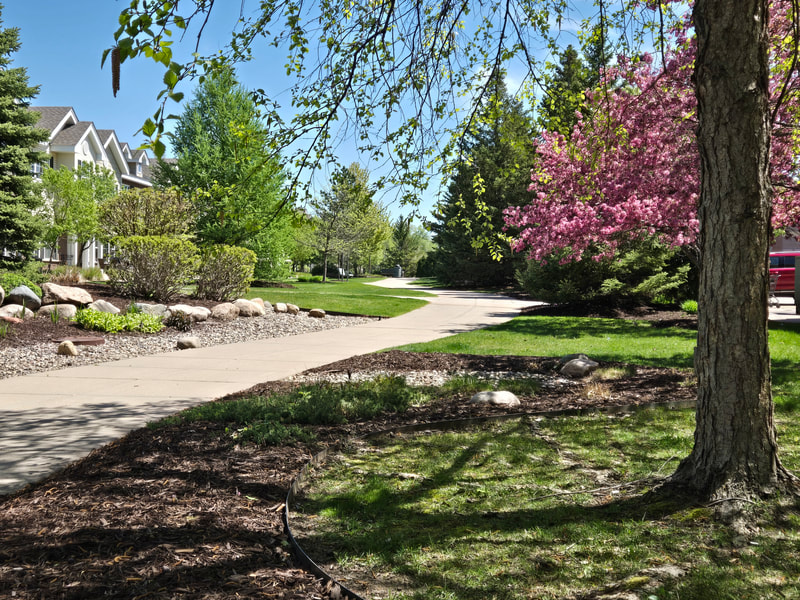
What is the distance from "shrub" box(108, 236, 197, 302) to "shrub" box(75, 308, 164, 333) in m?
2.95

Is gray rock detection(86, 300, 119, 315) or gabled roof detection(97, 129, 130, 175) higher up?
gabled roof detection(97, 129, 130, 175)

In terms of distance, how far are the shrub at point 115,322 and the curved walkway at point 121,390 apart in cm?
206

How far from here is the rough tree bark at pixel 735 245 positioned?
2.78 meters

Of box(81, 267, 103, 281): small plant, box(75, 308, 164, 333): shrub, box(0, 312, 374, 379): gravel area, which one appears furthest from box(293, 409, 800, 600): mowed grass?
box(81, 267, 103, 281): small plant

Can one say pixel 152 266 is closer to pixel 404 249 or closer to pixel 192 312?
pixel 192 312

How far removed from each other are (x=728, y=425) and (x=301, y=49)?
410cm

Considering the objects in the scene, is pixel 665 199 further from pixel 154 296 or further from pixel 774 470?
pixel 154 296

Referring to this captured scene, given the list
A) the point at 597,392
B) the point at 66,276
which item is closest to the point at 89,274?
the point at 66,276

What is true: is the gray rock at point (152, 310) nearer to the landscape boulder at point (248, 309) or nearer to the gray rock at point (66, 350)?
the landscape boulder at point (248, 309)

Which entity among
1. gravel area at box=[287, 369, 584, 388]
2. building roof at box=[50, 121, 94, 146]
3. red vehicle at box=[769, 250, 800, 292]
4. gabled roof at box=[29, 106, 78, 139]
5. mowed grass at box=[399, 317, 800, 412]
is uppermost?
gabled roof at box=[29, 106, 78, 139]

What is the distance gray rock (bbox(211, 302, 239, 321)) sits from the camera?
12.6 metres

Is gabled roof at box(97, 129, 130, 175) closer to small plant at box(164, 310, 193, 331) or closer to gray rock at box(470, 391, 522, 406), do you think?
small plant at box(164, 310, 193, 331)

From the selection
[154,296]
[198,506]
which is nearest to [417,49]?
[198,506]

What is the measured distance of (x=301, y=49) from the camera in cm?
478
